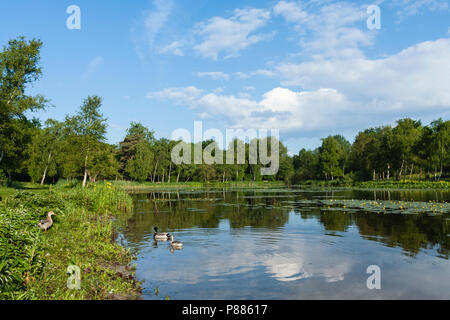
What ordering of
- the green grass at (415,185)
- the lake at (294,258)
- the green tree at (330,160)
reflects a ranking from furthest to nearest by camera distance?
the green tree at (330,160), the green grass at (415,185), the lake at (294,258)

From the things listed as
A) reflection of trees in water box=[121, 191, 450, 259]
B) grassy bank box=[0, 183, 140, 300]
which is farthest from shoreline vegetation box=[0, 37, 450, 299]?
reflection of trees in water box=[121, 191, 450, 259]

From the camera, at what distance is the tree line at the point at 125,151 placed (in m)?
30.8

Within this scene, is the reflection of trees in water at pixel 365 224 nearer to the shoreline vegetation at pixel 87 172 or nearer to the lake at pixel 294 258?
the lake at pixel 294 258

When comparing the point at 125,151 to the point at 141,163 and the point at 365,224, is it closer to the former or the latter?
the point at 141,163

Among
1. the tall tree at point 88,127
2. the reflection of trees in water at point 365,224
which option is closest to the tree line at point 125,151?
the tall tree at point 88,127

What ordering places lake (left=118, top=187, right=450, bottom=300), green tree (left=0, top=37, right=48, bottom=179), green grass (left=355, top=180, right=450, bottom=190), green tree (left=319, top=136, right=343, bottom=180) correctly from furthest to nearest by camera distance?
green tree (left=319, top=136, right=343, bottom=180)
green grass (left=355, top=180, right=450, bottom=190)
green tree (left=0, top=37, right=48, bottom=179)
lake (left=118, top=187, right=450, bottom=300)

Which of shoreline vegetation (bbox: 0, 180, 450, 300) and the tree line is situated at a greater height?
the tree line

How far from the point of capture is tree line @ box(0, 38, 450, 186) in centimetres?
3077

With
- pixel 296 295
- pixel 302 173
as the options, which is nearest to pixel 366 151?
pixel 302 173

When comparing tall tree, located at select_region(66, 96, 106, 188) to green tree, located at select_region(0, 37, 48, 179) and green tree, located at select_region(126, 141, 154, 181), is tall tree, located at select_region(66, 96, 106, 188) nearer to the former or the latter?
green tree, located at select_region(0, 37, 48, 179)

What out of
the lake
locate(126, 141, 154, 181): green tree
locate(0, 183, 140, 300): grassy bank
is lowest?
the lake

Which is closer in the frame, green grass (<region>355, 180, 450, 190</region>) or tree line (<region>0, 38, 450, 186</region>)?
tree line (<region>0, 38, 450, 186</region>)
